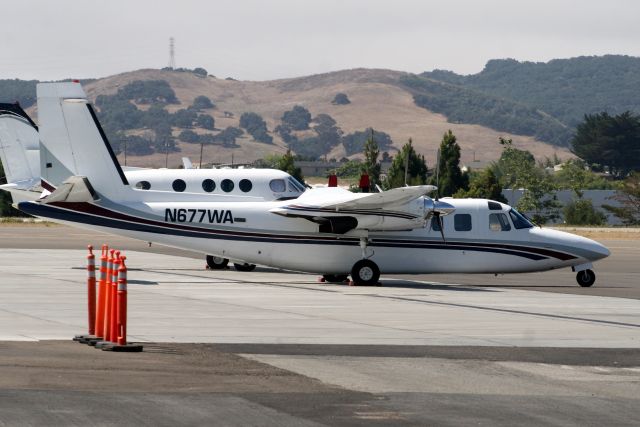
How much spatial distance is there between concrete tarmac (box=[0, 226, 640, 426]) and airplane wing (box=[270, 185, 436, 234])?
2166mm

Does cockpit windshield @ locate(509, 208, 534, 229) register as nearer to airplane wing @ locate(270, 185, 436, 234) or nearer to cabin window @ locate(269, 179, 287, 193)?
airplane wing @ locate(270, 185, 436, 234)

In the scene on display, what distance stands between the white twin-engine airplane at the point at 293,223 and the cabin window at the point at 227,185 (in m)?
2.86

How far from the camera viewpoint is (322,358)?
55.6 feet

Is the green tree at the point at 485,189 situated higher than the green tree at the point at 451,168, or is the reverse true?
the green tree at the point at 451,168

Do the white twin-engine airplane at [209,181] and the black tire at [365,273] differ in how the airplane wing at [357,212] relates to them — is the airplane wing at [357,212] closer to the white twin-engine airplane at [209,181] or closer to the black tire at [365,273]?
the black tire at [365,273]

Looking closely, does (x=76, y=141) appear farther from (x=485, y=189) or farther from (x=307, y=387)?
(x=485, y=189)

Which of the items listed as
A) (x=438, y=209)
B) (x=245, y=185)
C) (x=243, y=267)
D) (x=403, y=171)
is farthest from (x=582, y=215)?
(x=438, y=209)

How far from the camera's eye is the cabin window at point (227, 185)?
1422 inches

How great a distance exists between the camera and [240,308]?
24.0 metres

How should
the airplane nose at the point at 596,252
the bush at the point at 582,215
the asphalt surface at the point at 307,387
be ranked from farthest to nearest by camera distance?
the bush at the point at 582,215 → the airplane nose at the point at 596,252 → the asphalt surface at the point at 307,387

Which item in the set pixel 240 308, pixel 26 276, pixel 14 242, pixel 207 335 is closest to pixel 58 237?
pixel 14 242

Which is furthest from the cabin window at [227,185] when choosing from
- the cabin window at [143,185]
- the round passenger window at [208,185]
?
the cabin window at [143,185]

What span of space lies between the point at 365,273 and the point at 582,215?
7384 centimetres

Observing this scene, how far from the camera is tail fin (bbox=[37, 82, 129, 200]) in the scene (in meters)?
32.1
